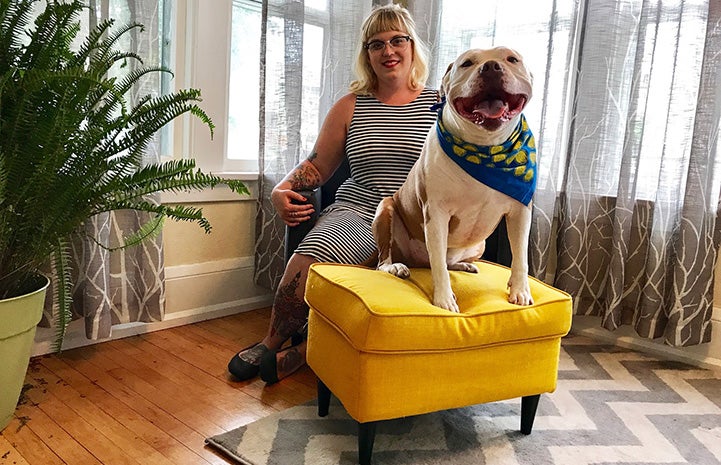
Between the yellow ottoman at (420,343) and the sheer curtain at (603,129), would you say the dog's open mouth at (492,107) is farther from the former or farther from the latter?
the sheer curtain at (603,129)

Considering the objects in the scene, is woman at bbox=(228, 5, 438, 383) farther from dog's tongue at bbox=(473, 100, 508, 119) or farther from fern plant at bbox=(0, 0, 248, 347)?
dog's tongue at bbox=(473, 100, 508, 119)

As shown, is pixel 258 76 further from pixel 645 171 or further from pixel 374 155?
pixel 645 171

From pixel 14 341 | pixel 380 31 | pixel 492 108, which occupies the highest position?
pixel 380 31

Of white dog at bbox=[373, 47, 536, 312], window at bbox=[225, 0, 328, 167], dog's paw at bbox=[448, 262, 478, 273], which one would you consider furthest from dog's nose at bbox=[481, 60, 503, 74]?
window at bbox=[225, 0, 328, 167]

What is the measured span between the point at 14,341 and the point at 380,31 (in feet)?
4.99

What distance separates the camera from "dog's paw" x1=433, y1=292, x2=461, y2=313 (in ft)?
4.50

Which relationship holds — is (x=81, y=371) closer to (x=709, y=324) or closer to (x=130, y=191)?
(x=130, y=191)

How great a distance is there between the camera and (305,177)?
2.12 metres

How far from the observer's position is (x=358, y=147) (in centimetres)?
208

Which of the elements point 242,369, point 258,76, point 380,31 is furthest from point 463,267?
point 258,76

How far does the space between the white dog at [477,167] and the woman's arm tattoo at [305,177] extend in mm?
641

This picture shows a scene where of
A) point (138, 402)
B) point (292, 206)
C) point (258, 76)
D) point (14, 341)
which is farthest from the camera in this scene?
point (258, 76)

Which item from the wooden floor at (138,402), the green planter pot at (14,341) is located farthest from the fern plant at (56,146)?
the wooden floor at (138,402)

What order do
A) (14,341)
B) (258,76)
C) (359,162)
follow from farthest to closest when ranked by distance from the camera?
(258,76) → (359,162) → (14,341)
